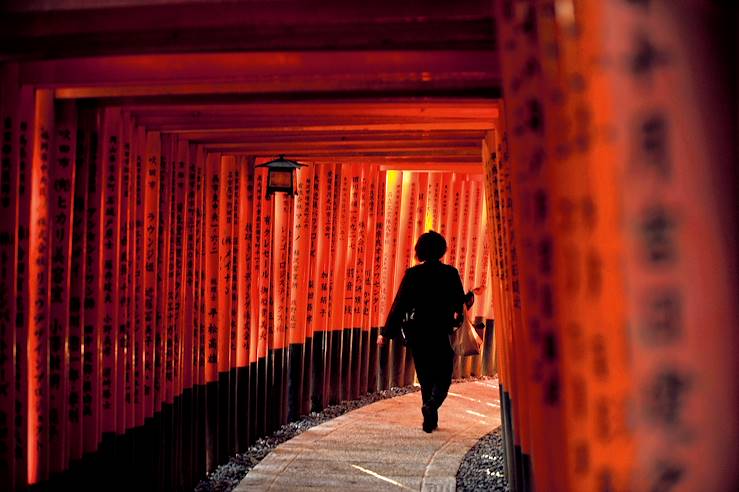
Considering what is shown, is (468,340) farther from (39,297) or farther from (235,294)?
(39,297)

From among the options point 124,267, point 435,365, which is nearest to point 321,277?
point 435,365

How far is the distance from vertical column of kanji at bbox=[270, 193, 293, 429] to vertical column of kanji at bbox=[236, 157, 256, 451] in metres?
0.76

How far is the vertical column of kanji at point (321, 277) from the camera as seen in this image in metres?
10.0

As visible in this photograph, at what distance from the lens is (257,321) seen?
355 inches

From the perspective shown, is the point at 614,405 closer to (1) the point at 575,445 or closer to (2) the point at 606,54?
(1) the point at 575,445

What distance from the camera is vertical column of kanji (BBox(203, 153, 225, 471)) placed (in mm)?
7664

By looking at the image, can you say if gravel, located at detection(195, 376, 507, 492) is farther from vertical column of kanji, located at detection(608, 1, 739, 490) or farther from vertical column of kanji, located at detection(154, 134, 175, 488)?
vertical column of kanji, located at detection(608, 1, 739, 490)

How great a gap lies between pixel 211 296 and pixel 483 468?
11.4ft

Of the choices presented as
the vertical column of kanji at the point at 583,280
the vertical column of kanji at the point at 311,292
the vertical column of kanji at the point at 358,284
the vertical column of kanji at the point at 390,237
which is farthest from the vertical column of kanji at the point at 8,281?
the vertical column of kanji at the point at 390,237

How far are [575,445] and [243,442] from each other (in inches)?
286

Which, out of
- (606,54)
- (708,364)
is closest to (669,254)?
(708,364)

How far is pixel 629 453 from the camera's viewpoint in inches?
66.0

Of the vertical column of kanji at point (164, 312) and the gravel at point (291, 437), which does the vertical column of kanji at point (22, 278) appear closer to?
the vertical column of kanji at point (164, 312)

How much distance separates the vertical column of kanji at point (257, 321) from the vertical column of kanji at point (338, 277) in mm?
1729
